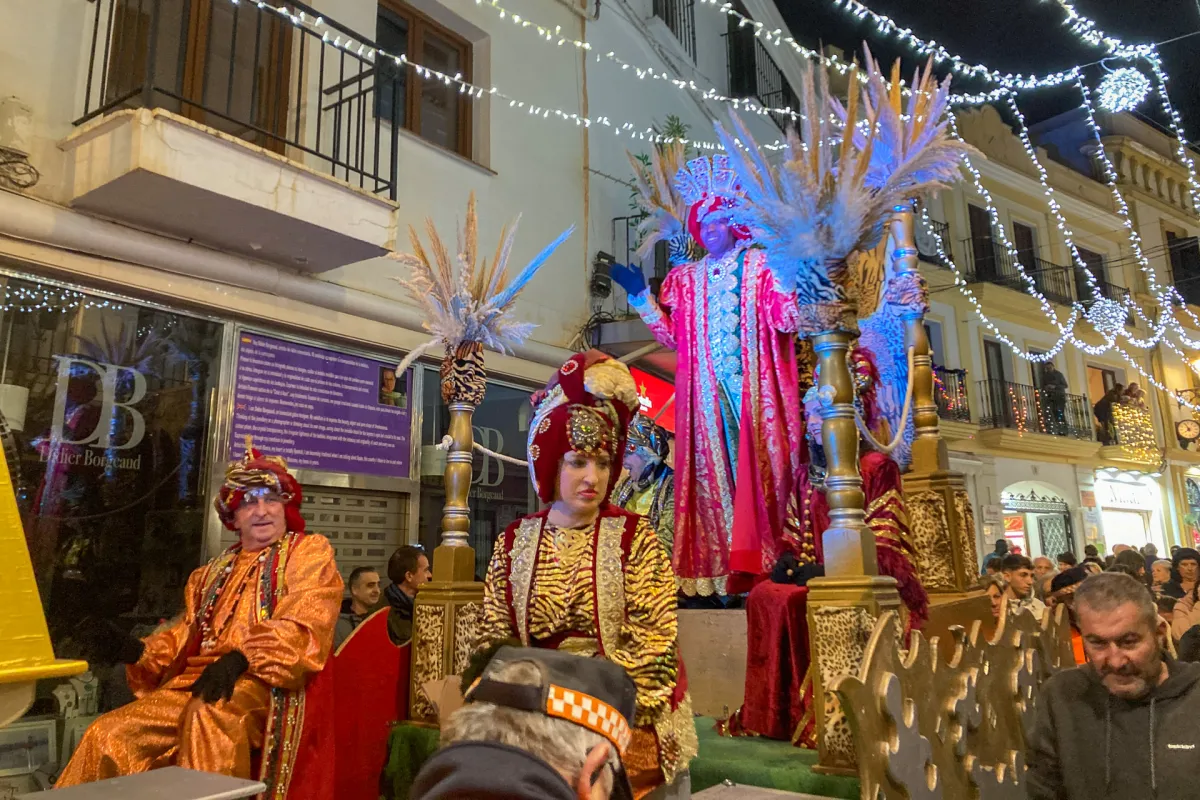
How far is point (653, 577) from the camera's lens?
8.73 ft

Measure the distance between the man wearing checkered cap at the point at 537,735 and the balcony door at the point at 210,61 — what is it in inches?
204

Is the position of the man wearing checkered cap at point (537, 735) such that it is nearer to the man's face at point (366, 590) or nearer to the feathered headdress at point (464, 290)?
the feathered headdress at point (464, 290)

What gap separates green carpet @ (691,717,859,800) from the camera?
287 centimetres

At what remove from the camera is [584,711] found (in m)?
1.20

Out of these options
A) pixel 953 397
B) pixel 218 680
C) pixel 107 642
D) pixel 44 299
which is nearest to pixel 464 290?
pixel 218 680

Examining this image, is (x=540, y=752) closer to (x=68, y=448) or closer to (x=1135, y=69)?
(x=68, y=448)

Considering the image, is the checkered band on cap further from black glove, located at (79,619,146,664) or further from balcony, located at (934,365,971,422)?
balcony, located at (934,365,971,422)

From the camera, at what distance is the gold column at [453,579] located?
4070 millimetres

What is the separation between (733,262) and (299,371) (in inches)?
145

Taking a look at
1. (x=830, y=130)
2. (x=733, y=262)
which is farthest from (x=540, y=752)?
(x=733, y=262)

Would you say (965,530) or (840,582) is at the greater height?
(965,530)

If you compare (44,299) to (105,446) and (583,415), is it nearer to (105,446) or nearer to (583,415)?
(105,446)

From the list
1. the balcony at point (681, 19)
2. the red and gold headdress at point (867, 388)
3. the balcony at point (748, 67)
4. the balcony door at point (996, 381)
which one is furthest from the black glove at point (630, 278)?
the balcony door at point (996, 381)

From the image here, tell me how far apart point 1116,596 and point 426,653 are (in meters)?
3.10
